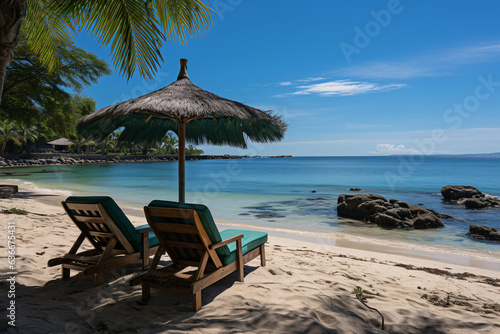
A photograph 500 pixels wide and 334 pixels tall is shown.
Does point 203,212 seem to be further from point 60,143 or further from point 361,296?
point 60,143

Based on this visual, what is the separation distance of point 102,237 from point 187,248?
1.00 metres

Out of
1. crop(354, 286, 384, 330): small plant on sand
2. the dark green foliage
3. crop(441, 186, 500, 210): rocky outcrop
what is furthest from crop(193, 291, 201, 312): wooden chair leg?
crop(441, 186, 500, 210): rocky outcrop

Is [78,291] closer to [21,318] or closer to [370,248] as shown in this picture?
[21,318]

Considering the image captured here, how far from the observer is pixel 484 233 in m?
8.04

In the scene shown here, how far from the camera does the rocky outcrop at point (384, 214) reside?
367 inches

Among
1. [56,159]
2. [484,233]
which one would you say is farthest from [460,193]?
[56,159]

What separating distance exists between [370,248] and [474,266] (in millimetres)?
1754

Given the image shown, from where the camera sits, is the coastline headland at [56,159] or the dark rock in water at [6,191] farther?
the coastline headland at [56,159]

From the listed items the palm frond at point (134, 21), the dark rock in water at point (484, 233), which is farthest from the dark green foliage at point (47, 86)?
the dark rock in water at point (484, 233)

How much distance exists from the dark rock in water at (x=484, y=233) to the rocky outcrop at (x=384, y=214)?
1.15 m

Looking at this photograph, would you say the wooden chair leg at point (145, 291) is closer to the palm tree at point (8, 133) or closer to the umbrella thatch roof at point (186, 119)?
the umbrella thatch roof at point (186, 119)

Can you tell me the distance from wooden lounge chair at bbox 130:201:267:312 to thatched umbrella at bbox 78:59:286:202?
199 cm

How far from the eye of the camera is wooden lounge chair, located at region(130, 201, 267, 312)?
2791mm

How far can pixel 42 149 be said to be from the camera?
5431 centimetres
